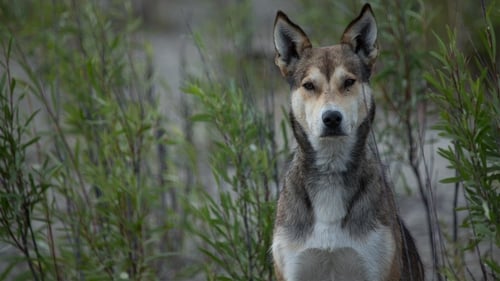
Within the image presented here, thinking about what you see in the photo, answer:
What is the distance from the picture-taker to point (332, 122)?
4164 millimetres

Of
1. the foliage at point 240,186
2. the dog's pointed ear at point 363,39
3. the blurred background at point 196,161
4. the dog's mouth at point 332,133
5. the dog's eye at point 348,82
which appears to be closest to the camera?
the blurred background at point 196,161

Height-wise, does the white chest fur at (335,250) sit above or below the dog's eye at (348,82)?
below

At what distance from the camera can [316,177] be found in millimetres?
4430

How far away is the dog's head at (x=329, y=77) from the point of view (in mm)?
4207

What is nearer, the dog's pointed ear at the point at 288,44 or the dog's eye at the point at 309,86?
the dog's eye at the point at 309,86

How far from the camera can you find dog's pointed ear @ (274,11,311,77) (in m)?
4.55

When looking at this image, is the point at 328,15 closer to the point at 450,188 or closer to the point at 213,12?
the point at 450,188

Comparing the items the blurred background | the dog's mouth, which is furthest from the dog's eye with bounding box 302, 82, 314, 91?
the blurred background

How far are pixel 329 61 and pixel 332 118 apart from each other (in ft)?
1.38

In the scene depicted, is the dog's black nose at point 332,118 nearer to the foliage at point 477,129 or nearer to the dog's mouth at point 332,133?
the dog's mouth at point 332,133

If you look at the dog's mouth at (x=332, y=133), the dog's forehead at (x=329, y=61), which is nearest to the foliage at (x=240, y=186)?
the dog's forehead at (x=329, y=61)

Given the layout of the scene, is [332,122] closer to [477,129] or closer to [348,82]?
[348,82]

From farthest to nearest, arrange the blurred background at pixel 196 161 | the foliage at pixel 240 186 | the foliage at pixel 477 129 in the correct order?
1. the foliage at pixel 240 186
2. the blurred background at pixel 196 161
3. the foliage at pixel 477 129

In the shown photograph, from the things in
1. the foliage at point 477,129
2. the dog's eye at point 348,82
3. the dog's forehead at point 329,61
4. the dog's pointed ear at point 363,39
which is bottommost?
the foliage at point 477,129
